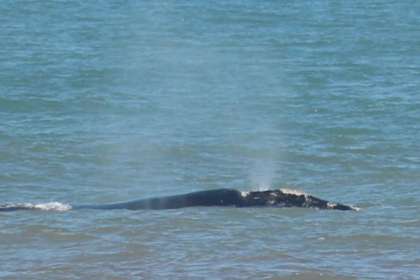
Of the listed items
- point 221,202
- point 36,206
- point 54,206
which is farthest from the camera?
point 54,206

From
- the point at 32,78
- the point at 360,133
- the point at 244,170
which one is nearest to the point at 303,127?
the point at 360,133

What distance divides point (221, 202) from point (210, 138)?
20.8ft

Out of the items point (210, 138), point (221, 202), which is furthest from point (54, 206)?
point (210, 138)

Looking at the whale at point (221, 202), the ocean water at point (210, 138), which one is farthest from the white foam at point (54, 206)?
the ocean water at point (210, 138)

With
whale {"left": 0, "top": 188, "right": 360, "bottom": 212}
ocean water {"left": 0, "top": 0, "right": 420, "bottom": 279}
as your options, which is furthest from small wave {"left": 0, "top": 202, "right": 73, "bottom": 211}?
ocean water {"left": 0, "top": 0, "right": 420, "bottom": 279}

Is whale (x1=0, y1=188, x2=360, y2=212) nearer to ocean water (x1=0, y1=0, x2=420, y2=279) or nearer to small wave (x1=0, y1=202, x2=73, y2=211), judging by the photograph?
small wave (x1=0, y1=202, x2=73, y2=211)

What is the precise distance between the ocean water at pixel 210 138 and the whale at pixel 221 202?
10.7 inches

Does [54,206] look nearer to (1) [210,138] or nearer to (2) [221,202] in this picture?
(2) [221,202]

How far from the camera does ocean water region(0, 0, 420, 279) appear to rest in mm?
12469

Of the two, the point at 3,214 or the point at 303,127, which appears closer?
the point at 3,214

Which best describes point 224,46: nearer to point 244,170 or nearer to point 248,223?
point 244,170

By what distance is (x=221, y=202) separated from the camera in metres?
14.6

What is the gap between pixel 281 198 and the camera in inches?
575

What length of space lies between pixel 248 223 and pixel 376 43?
70.2ft
